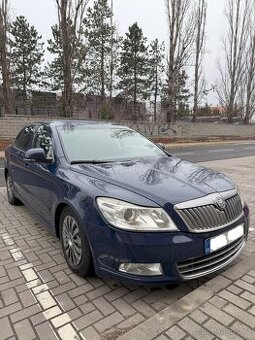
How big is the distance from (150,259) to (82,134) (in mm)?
2114

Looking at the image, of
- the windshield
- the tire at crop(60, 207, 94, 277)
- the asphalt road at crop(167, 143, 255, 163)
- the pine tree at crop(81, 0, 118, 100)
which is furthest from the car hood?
the pine tree at crop(81, 0, 118, 100)

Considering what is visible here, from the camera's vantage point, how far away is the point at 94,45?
1336 inches

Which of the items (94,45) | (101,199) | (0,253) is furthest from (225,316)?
(94,45)

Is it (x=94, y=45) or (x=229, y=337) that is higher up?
(x=94, y=45)

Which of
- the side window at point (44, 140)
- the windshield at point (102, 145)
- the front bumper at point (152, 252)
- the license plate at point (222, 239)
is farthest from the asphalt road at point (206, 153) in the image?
the license plate at point (222, 239)

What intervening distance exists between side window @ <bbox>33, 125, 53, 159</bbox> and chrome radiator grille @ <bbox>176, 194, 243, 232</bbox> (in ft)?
6.13

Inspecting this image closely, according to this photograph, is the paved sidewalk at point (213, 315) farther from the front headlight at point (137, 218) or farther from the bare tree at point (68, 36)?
the bare tree at point (68, 36)

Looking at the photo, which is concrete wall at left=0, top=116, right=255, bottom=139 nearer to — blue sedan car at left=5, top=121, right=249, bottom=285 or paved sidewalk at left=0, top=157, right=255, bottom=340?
blue sedan car at left=5, top=121, right=249, bottom=285

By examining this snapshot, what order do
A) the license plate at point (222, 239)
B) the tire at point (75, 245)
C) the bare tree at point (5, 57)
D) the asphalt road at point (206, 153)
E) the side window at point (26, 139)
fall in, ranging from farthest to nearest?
the bare tree at point (5, 57), the asphalt road at point (206, 153), the side window at point (26, 139), the tire at point (75, 245), the license plate at point (222, 239)

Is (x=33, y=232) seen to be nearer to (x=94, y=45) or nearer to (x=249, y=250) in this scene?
(x=249, y=250)

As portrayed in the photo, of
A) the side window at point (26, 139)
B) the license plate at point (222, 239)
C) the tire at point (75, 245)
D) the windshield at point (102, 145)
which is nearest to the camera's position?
the license plate at point (222, 239)

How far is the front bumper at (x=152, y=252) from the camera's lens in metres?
2.54

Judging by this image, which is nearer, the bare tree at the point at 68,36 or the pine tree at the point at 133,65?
the bare tree at the point at 68,36

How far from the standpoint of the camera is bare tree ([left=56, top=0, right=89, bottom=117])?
19297 millimetres
